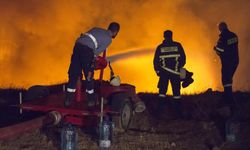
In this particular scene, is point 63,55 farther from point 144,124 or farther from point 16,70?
point 144,124

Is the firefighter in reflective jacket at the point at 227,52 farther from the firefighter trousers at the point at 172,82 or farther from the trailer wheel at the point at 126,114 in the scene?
the trailer wheel at the point at 126,114

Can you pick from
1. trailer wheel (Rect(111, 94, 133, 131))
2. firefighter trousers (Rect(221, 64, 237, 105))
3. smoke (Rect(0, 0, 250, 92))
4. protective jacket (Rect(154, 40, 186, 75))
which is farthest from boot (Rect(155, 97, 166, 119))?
smoke (Rect(0, 0, 250, 92))

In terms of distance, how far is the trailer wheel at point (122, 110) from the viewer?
945 centimetres

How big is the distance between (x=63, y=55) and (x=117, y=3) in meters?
2.55

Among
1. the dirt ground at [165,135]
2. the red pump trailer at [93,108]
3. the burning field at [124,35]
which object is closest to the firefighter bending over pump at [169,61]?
the dirt ground at [165,135]

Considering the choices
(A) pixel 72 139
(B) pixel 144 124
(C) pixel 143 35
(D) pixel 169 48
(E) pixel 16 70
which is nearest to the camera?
(A) pixel 72 139


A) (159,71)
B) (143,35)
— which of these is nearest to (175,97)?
(159,71)

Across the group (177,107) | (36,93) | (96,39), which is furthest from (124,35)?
(96,39)

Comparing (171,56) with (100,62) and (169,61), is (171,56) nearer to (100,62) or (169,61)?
(169,61)

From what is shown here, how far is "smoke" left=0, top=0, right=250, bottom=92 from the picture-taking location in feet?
56.1

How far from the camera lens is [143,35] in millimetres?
18109

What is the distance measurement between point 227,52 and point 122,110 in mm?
3760

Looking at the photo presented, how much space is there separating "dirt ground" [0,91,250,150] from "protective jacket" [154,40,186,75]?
3.30 ft

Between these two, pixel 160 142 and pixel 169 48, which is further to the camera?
pixel 169 48
